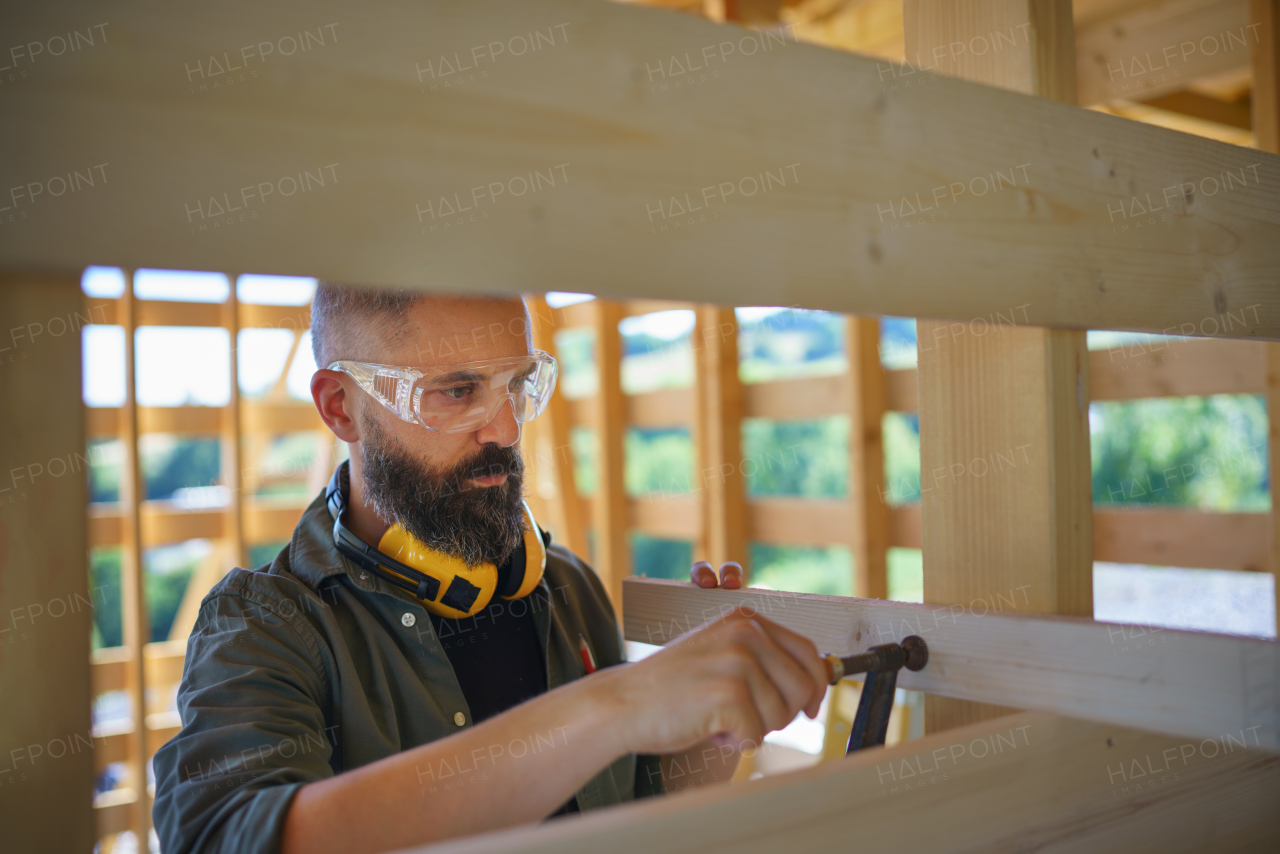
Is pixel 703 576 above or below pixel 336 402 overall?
below

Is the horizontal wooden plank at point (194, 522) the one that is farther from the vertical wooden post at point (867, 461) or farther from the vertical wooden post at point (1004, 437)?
the vertical wooden post at point (1004, 437)

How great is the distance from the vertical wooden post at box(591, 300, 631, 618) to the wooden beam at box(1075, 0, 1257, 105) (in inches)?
90.8

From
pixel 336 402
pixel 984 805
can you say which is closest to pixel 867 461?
pixel 336 402

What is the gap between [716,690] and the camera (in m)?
0.76

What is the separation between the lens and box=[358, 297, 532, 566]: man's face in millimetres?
1514

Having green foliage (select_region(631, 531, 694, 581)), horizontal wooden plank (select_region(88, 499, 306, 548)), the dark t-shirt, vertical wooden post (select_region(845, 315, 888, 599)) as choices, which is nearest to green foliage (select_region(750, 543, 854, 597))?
green foliage (select_region(631, 531, 694, 581))

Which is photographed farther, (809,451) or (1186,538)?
(809,451)

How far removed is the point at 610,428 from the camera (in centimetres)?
464
